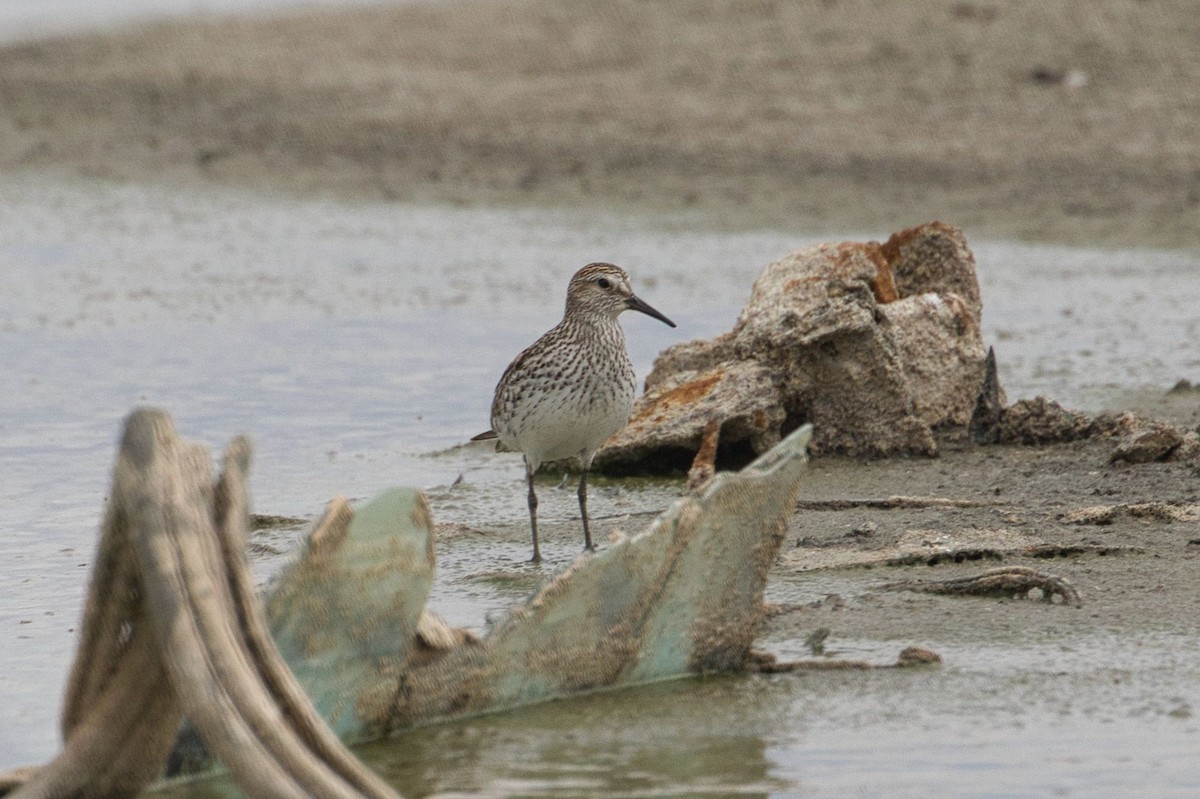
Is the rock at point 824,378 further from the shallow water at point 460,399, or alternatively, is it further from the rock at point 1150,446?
the rock at point 1150,446

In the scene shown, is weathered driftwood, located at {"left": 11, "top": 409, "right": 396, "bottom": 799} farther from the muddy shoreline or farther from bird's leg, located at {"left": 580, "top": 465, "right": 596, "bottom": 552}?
the muddy shoreline

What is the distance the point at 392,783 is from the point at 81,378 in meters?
7.38

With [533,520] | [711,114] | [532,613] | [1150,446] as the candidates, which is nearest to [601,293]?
[533,520]

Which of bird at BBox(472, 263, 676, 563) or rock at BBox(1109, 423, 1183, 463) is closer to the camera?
bird at BBox(472, 263, 676, 563)

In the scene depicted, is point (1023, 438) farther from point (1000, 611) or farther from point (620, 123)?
point (620, 123)

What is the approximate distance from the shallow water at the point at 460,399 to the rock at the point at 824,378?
1.21 feet

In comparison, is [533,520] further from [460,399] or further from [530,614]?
[460,399]

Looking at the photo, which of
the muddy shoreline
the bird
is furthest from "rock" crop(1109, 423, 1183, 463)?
the bird

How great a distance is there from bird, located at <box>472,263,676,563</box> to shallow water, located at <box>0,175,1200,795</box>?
49 cm

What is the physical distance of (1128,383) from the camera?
37.3ft

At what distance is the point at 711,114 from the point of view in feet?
66.1

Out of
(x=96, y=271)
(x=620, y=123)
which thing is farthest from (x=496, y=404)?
(x=620, y=123)

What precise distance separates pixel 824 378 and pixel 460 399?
303 centimetres

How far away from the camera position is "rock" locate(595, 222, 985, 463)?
9.05 m
